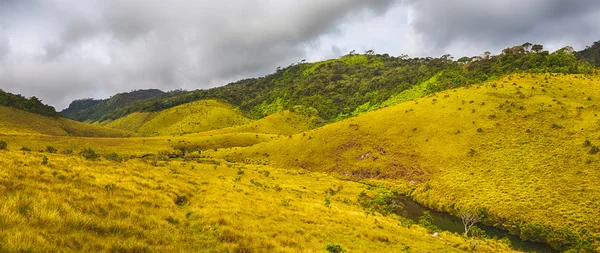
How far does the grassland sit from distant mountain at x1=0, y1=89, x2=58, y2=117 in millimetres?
141204

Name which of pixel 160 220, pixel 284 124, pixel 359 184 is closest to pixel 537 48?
pixel 359 184

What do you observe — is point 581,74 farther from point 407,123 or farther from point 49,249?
point 49,249

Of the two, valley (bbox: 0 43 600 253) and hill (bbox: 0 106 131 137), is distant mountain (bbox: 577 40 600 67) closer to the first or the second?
valley (bbox: 0 43 600 253)

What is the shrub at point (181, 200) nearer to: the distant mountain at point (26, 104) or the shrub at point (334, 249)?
the shrub at point (334, 249)

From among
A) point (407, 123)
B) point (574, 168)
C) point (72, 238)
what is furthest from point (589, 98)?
point (72, 238)

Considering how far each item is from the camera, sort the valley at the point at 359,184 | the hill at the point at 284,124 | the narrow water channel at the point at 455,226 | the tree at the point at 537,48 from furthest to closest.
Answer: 1. the hill at the point at 284,124
2. the tree at the point at 537,48
3. the narrow water channel at the point at 455,226
4. the valley at the point at 359,184

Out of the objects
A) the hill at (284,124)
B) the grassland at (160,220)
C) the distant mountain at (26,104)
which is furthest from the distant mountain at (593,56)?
the distant mountain at (26,104)

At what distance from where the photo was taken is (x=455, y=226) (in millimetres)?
35188

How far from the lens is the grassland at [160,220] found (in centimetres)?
945

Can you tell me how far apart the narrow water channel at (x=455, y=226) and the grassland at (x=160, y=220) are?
575 cm

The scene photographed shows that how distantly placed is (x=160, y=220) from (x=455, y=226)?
3321 centimetres

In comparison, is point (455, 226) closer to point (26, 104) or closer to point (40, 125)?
point (40, 125)

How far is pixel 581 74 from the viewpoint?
2781 inches

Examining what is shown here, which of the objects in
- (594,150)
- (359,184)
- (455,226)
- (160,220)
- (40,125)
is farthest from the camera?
(40,125)
